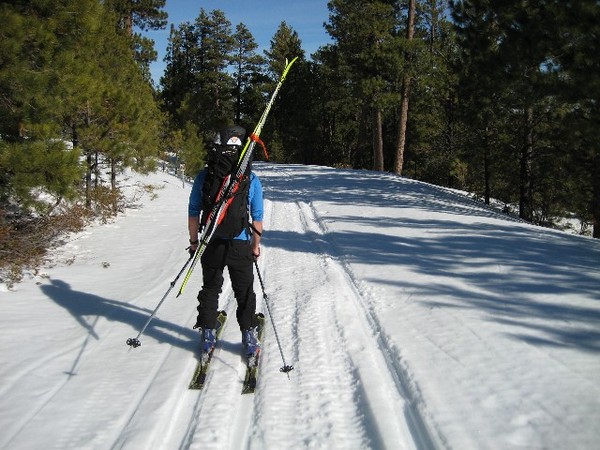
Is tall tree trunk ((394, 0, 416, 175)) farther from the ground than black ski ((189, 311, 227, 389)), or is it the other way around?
tall tree trunk ((394, 0, 416, 175))

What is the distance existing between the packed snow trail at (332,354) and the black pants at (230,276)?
499 millimetres

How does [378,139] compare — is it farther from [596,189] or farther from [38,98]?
[38,98]

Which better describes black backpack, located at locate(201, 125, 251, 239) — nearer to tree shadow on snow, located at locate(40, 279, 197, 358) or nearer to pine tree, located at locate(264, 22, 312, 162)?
tree shadow on snow, located at locate(40, 279, 197, 358)

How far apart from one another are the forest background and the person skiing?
3426mm

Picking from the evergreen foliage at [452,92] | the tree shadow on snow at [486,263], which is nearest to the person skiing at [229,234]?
the tree shadow on snow at [486,263]

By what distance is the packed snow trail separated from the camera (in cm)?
312

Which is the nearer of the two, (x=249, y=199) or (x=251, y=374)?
(x=251, y=374)

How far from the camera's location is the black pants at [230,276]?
3.92m

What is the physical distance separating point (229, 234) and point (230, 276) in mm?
424

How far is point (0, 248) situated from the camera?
6.44m

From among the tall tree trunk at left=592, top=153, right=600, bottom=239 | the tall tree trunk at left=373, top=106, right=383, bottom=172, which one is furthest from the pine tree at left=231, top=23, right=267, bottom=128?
the tall tree trunk at left=592, top=153, right=600, bottom=239

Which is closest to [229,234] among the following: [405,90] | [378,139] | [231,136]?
[231,136]

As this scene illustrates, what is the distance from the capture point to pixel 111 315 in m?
5.37

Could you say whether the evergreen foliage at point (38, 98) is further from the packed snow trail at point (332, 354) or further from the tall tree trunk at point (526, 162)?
the tall tree trunk at point (526, 162)
